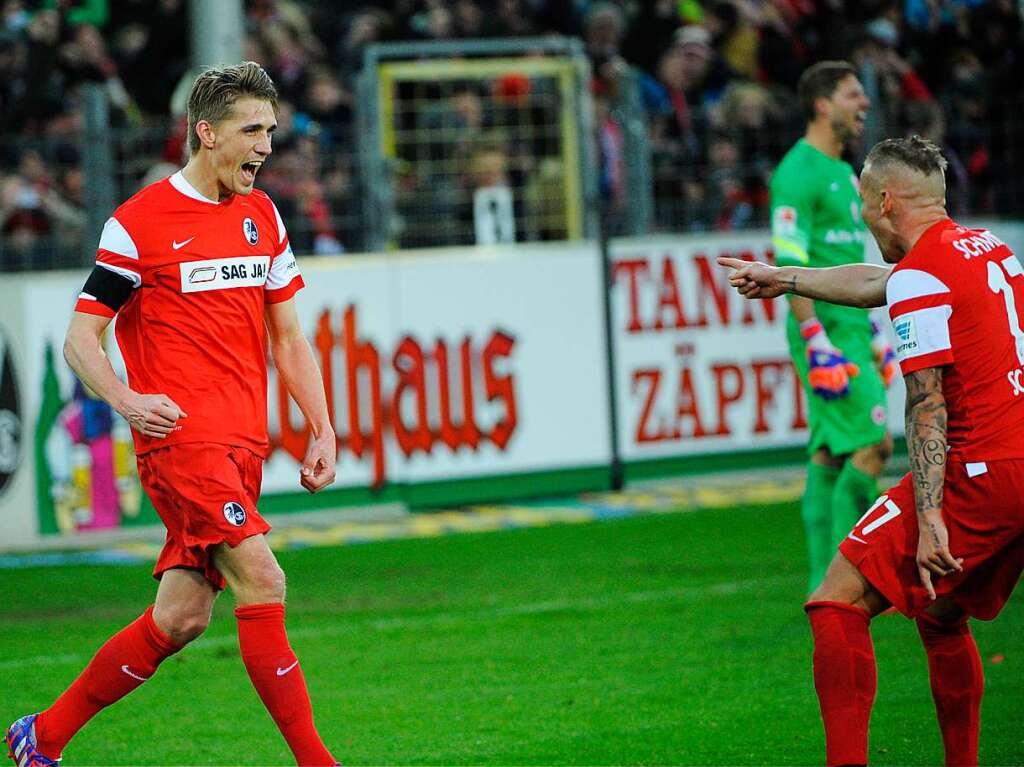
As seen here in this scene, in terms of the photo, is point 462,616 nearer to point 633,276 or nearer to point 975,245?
point 975,245

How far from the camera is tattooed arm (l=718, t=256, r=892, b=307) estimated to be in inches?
218

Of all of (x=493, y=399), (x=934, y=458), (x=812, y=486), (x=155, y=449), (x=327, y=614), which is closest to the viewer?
(x=934, y=458)

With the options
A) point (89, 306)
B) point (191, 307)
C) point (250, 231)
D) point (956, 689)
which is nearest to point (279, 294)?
point (250, 231)

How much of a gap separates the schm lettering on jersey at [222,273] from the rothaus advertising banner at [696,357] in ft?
25.6

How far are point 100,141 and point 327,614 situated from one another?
4360mm

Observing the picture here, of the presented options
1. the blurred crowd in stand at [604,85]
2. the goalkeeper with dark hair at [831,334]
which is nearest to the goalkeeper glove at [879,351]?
the goalkeeper with dark hair at [831,334]

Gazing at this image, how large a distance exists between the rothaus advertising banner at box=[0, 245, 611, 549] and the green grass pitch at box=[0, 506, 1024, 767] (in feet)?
2.77

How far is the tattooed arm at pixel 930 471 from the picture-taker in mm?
5102

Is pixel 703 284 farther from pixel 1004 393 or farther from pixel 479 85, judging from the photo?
pixel 1004 393

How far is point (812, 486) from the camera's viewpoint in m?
8.62

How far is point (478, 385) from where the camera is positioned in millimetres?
12828

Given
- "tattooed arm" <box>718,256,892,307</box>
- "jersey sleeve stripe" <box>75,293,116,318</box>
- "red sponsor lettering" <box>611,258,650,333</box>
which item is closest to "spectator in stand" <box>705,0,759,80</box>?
"red sponsor lettering" <box>611,258,650,333</box>

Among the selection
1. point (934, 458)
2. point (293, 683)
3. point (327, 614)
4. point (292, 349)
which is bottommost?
point (327, 614)

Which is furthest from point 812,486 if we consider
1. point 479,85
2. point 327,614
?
point 479,85
